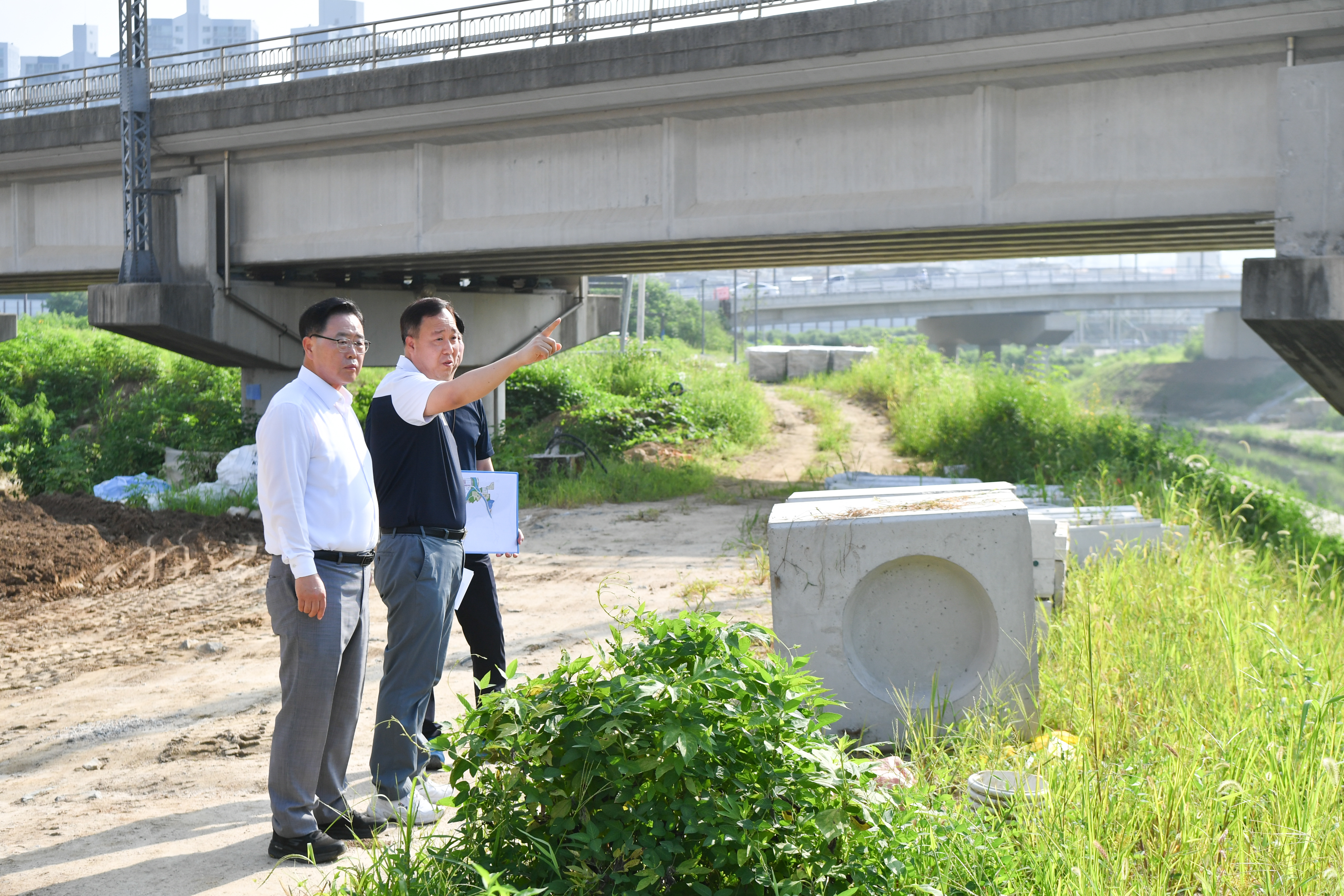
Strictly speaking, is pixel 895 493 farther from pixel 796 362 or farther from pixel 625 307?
pixel 625 307

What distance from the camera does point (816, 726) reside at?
118 inches

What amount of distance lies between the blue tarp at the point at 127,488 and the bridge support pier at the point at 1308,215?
12.7 m

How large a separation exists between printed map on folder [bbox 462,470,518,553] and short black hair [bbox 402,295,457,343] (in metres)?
0.77

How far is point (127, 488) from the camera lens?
47.2ft

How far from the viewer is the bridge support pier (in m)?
9.55

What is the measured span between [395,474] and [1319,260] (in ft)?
28.5

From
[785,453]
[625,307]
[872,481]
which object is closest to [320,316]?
[872,481]

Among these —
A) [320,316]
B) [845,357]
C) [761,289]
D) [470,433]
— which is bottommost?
[470,433]

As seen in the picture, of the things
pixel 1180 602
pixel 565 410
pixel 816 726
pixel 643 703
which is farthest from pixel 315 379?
pixel 565 410

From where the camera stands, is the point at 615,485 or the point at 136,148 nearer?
the point at 615,485

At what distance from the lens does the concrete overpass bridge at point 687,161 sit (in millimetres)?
10352

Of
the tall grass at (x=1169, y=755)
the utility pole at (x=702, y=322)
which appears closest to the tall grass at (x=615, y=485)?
the tall grass at (x=1169, y=755)

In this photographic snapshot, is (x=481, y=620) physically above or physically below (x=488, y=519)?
below

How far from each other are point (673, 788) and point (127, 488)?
1356 cm
